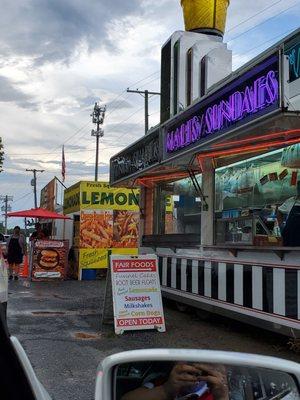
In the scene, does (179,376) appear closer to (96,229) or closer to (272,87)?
(272,87)

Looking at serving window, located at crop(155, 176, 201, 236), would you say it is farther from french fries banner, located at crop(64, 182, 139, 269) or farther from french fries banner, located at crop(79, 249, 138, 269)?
french fries banner, located at crop(79, 249, 138, 269)

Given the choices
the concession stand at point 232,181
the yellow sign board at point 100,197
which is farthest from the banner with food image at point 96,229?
the concession stand at point 232,181

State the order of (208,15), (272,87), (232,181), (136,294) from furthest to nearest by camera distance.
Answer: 1. (208,15)
2. (232,181)
3. (136,294)
4. (272,87)

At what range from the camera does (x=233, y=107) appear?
6953 mm

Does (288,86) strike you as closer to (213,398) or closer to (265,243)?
(265,243)

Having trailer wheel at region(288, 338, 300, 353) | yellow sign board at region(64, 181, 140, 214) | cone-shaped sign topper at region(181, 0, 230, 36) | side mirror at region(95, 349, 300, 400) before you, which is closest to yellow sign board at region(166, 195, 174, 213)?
cone-shaped sign topper at region(181, 0, 230, 36)

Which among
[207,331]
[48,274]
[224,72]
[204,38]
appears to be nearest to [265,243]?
[207,331]

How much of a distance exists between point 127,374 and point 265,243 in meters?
6.22

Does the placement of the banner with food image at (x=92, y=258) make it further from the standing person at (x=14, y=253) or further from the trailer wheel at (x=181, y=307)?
the trailer wheel at (x=181, y=307)

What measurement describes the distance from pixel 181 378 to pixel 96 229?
1670 centimetres

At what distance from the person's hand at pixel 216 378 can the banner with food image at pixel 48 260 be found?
1624cm

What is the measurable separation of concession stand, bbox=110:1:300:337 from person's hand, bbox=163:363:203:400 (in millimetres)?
4171

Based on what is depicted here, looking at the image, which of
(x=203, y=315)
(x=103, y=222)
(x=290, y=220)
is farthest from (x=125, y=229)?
(x=290, y=220)

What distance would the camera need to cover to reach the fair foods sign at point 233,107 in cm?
605
